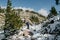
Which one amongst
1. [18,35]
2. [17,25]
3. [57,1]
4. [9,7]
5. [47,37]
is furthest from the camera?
[9,7]

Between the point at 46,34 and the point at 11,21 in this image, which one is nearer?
the point at 46,34

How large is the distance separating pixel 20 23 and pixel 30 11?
334 feet

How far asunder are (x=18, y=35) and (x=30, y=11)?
113 meters

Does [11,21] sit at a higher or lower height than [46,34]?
higher

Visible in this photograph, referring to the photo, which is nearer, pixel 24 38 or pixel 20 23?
pixel 24 38

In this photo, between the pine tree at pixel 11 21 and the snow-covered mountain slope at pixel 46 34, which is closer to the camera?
the snow-covered mountain slope at pixel 46 34

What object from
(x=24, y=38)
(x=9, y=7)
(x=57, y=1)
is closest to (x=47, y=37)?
(x=24, y=38)

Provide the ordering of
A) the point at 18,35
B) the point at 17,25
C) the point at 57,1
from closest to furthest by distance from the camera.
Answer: the point at 57,1
the point at 18,35
the point at 17,25

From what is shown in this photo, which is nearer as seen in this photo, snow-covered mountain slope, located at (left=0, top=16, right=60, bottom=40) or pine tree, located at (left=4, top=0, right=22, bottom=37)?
snow-covered mountain slope, located at (left=0, top=16, right=60, bottom=40)

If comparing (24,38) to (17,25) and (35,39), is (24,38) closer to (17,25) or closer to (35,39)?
(35,39)

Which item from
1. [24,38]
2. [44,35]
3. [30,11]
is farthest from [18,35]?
[30,11]

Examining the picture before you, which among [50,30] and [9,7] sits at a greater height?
[9,7]

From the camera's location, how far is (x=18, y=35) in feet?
A: 137

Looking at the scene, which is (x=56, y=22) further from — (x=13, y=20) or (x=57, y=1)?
(x=13, y=20)
